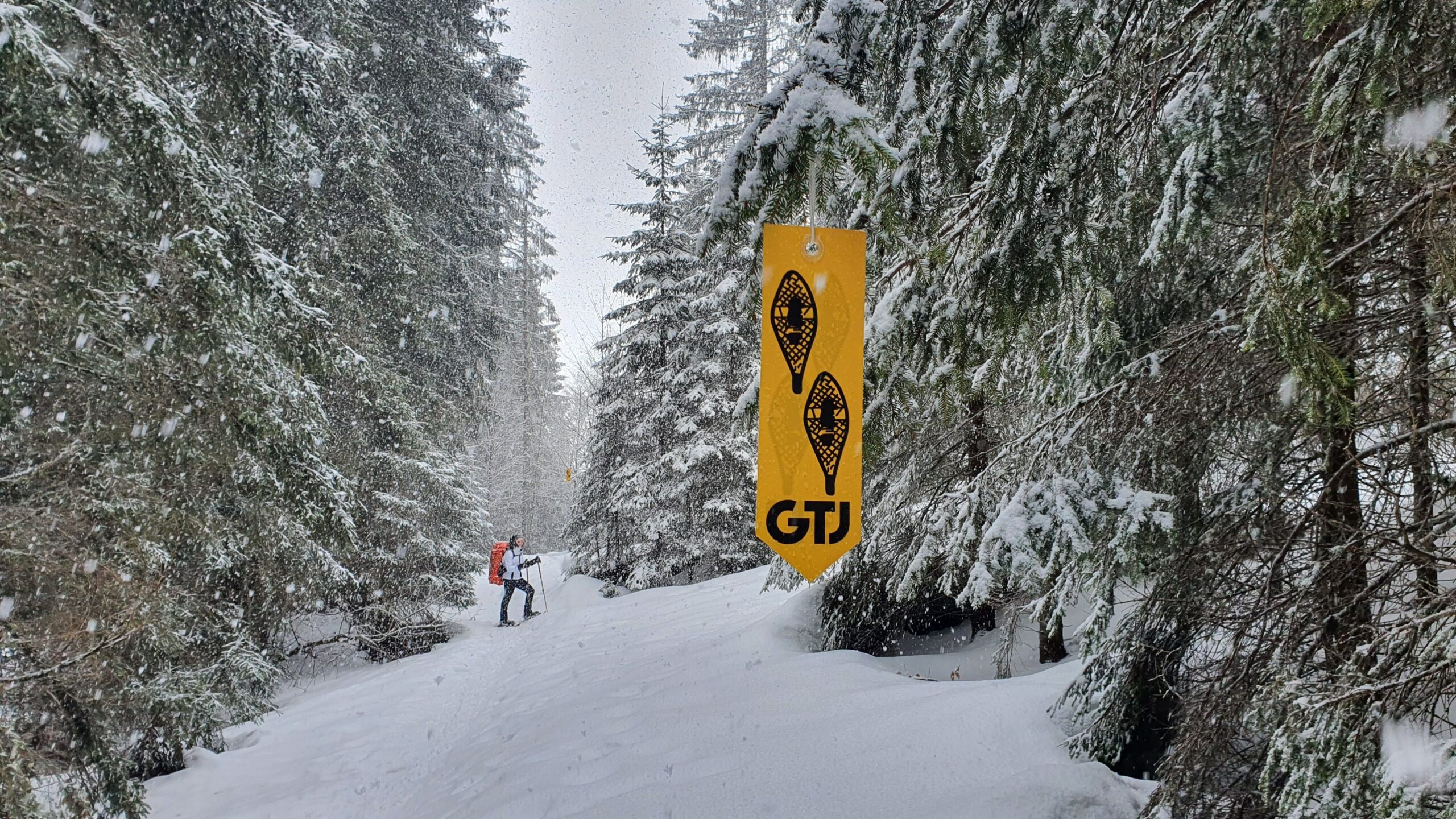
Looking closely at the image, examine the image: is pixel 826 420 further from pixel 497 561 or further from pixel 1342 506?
pixel 497 561

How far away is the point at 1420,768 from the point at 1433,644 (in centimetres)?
30

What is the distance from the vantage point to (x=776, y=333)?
2.47 metres

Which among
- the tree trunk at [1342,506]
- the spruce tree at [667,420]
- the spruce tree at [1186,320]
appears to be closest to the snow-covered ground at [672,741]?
the spruce tree at [1186,320]

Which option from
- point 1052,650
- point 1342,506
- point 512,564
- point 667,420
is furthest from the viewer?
point 667,420

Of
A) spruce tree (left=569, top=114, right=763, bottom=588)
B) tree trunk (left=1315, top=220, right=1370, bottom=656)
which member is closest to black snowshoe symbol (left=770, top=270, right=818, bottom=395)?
tree trunk (left=1315, top=220, right=1370, bottom=656)

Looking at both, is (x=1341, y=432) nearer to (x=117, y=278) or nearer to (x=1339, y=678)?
(x=1339, y=678)

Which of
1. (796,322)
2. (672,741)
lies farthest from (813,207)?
(672,741)

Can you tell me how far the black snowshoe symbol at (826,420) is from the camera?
8.18ft

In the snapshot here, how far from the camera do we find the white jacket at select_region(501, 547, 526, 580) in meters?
14.5

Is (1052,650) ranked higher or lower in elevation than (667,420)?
lower

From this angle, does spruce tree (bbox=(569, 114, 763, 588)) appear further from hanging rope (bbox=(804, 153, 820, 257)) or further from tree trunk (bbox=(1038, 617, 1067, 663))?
hanging rope (bbox=(804, 153, 820, 257))

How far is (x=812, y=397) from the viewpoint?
2486mm

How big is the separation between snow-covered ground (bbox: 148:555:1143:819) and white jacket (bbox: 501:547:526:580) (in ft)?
14.0

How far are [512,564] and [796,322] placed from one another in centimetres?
1340
